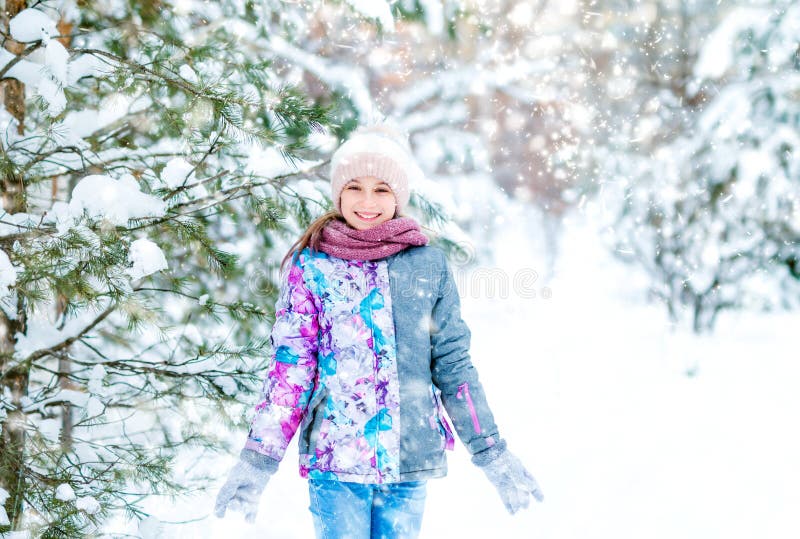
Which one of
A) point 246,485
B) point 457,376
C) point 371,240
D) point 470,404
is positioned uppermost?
point 371,240

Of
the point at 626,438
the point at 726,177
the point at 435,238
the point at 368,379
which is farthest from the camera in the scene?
the point at 726,177

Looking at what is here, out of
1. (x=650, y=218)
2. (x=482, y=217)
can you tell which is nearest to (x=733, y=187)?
(x=650, y=218)

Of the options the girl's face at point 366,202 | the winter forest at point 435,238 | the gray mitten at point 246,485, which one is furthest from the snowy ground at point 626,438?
the girl's face at point 366,202

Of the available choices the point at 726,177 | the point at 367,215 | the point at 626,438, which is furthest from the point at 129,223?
the point at 726,177

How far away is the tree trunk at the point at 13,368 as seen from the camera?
2.45 m

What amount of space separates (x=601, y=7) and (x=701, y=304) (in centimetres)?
512

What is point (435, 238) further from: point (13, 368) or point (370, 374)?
point (13, 368)

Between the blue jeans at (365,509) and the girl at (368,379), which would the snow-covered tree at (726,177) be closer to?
the girl at (368,379)

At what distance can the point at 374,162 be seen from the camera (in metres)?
2.39

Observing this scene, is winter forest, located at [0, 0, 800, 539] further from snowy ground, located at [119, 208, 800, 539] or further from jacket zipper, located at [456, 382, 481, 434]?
jacket zipper, located at [456, 382, 481, 434]

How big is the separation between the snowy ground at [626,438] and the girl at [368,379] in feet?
4.28

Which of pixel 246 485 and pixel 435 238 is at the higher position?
pixel 435 238

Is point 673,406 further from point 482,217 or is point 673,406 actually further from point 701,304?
point 482,217

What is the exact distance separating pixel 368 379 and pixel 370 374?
0.7 inches
